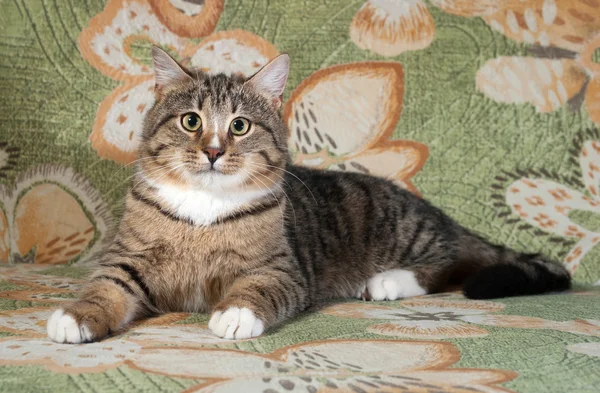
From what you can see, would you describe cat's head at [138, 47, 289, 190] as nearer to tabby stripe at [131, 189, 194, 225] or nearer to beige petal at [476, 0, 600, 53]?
tabby stripe at [131, 189, 194, 225]

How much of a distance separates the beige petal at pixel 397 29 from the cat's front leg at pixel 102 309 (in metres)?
1.21

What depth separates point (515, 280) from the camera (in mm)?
1899

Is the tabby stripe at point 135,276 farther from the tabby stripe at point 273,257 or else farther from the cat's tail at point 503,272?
the cat's tail at point 503,272

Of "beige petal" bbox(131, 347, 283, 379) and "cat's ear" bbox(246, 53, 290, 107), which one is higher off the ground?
"cat's ear" bbox(246, 53, 290, 107)

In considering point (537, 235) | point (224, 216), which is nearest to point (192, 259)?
point (224, 216)

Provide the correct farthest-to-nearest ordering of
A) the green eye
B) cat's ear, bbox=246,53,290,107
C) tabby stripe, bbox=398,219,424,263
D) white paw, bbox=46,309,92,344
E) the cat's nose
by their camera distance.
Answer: tabby stripe, bbox=398,219,424,263, cat's ear, bbox=246,53,290,107, the green eye, the cat's nose, white paw, bbox=46,309,92,344

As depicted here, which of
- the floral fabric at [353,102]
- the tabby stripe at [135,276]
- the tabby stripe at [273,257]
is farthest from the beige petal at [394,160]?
the tabby stripe at [135,276]

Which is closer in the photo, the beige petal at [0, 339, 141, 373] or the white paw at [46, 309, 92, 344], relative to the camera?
the beige petal at [0, 339, 141, 373]

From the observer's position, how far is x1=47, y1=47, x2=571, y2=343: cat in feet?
5.04

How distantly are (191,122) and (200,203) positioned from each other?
181mm

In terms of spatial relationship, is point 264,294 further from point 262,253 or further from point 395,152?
point 395,152

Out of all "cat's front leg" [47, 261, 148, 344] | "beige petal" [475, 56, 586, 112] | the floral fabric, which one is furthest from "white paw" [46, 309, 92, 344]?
"beige petal" [475, 56, 586, 112]

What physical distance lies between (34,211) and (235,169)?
1.00 metres

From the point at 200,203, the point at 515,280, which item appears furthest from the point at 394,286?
the point at 200,203
